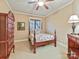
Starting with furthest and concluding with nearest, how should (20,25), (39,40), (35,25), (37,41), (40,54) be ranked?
(35,25)
(20,25)
(39,40)
(37,41)
(40,54)

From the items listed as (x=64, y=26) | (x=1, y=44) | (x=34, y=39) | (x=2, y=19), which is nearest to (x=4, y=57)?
(x=1, y=44)

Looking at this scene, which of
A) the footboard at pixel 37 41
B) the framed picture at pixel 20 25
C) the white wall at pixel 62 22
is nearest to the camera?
the footboard at pixel 37 41

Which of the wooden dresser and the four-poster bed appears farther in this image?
the four-poster bed

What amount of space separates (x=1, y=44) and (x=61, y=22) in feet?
17.6

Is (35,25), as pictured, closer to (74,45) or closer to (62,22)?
(62,22)

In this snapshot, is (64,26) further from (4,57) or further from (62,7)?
(4,57)

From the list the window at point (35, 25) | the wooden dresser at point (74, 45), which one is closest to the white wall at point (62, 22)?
the window at point (35, 25)

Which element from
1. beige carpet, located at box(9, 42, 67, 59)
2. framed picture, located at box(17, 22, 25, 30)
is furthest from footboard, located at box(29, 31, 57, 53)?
framed picture, located at box(17, 22, 25, 30)

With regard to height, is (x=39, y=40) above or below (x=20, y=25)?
below

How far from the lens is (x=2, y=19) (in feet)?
13.2

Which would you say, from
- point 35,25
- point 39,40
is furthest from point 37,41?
point 35,25

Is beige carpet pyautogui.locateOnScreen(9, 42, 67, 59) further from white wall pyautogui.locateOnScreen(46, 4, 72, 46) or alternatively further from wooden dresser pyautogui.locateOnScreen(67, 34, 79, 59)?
white wall pyautogui.locateOnScreen(46, 4, 72, 46)

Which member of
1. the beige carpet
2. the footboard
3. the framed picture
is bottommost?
the beige carpet

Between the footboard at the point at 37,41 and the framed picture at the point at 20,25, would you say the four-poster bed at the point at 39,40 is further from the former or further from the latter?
the framed picture at the point at 20,25
